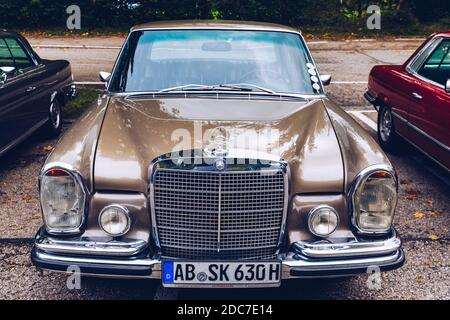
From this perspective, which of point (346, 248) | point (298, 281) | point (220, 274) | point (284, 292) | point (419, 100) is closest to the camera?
point (220, 274)

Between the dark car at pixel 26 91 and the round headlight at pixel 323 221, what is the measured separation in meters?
3.87

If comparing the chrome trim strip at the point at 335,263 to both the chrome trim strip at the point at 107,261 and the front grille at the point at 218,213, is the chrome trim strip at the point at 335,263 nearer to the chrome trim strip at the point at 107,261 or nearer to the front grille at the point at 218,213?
the front grille at the point at 218,213

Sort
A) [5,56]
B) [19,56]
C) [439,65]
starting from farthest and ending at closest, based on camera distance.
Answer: [19,56], [5,56], [439,65]

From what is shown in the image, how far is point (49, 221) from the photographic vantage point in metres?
3.66

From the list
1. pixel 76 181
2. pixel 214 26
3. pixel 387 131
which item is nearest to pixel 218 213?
pixel 76 181

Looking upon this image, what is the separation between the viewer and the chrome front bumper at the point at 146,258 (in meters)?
3.52

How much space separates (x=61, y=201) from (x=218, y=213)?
0.97m

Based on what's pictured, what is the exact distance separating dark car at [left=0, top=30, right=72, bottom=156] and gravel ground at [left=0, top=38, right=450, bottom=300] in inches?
16.4

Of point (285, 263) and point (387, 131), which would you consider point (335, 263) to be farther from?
point (387, 131)

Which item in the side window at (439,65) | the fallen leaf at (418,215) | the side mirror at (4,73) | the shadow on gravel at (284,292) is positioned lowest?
the fallen leaf at (418,215)

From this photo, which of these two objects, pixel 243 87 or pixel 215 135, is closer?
pixel 215 135

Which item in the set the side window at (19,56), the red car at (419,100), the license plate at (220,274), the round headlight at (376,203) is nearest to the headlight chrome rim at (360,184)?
the round headlight at (376,203)

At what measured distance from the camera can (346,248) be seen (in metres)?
3.60
